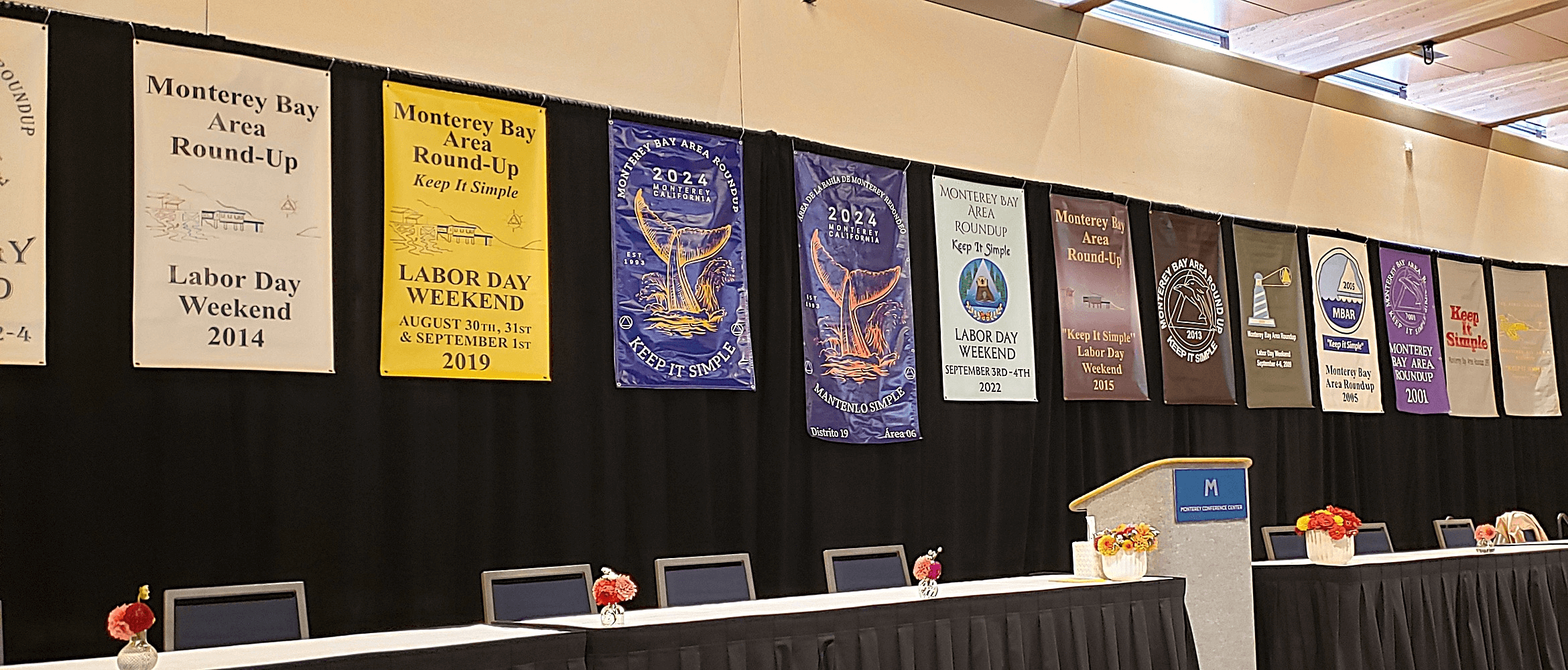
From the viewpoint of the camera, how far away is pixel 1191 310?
26.1 feet

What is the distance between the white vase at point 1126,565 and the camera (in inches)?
198

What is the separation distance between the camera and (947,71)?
7180 millimetres

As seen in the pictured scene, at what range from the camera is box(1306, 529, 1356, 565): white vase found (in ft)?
19.3

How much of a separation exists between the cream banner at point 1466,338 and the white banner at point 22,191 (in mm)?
8875

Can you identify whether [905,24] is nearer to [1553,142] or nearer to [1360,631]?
[1360,631]

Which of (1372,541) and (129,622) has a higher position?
(129,622)

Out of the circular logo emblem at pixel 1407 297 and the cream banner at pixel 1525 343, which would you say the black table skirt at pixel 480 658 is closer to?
the circular logo emblem at pixel 1407 297

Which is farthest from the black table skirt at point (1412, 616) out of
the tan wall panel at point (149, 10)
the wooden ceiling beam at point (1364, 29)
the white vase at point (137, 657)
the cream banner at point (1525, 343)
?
the tan wall panel at point (149, 10)

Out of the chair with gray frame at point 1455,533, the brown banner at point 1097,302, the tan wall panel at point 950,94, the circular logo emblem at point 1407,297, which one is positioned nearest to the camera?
the tan wall panel at point 950,94

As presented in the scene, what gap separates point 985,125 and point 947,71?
1.26 feet

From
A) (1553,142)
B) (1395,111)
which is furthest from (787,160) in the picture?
(1553,142)

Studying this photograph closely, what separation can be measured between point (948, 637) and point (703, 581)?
1.00 metres

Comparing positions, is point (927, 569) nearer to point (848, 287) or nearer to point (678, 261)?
point (678, 261)

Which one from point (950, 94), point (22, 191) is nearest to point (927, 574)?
point (22, 191)
